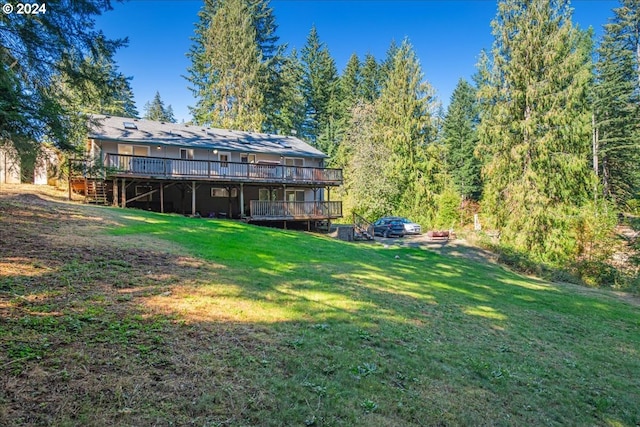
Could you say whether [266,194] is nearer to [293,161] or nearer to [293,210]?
[293,161]

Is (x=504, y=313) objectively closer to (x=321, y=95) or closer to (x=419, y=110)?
(x=419, y=110)

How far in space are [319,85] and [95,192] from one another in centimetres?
3524

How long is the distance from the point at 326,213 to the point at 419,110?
18.7 meters

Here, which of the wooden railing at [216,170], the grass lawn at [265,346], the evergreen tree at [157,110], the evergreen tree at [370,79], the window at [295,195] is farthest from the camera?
the evergreen tree at [157,110]

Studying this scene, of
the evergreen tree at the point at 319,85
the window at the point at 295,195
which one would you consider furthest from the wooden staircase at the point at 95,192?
the evergreen tree at the point at 319,85

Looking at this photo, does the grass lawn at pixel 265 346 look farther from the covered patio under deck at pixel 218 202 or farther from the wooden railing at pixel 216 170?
the covered patio under deck at pixel 218 202

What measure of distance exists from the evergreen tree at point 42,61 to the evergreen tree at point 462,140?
42110 millimetres

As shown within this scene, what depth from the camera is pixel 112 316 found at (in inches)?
182

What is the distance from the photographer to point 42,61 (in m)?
7.73

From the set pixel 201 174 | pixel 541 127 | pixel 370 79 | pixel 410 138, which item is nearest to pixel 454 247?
pixel 541 127

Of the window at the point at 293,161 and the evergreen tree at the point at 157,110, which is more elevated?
the evergreen tree at the point at 157,110

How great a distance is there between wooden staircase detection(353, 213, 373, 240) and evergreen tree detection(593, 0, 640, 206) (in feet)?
75.4

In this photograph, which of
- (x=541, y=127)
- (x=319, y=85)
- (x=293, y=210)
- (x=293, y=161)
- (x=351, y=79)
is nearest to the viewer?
(x=541, y=127)

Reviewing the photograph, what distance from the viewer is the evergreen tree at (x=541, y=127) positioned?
67.7 ft
